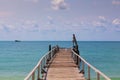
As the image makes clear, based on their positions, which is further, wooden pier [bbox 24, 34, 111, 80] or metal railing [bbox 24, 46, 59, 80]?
wooden pier [bbox 24, 34, 111, 80]

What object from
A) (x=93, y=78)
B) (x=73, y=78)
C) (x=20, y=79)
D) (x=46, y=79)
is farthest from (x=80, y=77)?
(x=20, y=79)

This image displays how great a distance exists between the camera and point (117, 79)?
1324 inches

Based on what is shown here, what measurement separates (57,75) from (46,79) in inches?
59.4

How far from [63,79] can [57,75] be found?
1.42 metres

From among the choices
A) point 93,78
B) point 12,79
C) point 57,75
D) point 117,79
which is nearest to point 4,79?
point 12,79

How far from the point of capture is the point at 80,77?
1528 cm

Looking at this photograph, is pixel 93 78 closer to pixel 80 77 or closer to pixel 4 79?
pixel 4 79

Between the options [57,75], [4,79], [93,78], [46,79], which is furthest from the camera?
[4,79]

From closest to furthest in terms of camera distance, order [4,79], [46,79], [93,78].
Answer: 1. [46,79]
2. [93,78]
3. [4,79]

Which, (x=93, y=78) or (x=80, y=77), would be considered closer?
(x=80, y=77)

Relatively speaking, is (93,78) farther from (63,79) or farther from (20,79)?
(63,79)

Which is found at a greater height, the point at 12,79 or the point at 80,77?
the point at 80,77

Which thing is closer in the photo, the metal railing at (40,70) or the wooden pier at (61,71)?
the metal railing at (40,70)

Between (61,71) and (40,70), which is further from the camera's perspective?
(40,70)
